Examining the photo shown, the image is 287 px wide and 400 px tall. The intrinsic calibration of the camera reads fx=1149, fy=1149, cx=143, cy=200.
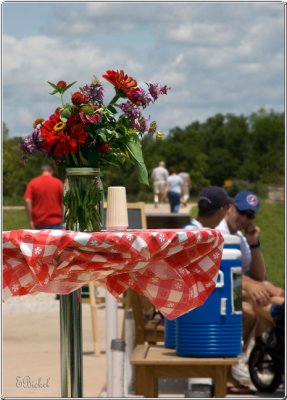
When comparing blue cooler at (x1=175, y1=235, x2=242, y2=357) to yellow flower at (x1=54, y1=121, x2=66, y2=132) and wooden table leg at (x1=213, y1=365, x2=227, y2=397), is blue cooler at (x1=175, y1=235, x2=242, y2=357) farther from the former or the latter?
yellow flower at (x1=54, y1=121, x2=66, y2=132)

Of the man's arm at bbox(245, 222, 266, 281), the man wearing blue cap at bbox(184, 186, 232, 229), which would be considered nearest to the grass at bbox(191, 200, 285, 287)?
the man's arm at bbox(245, 222, 266, 281)

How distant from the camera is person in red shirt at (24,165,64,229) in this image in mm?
14805

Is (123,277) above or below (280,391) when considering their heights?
above

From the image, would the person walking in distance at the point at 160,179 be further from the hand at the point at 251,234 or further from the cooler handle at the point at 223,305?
the cooler handle at the point at 223,305

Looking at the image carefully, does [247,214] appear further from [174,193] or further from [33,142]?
[174,193]

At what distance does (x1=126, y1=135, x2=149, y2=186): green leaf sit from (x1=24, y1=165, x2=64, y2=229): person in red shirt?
33.2ft

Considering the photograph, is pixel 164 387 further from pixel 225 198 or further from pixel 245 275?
pixel 225 198

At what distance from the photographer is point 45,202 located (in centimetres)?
1479

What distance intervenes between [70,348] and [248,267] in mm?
4485

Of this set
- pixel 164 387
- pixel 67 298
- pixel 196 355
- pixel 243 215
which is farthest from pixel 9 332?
pixel 67 298

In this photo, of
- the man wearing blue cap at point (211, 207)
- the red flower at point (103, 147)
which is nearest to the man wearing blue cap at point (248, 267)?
the man wearing blue cap at point (211, 207)

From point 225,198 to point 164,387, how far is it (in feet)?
5.52

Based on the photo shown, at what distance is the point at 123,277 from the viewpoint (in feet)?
15.0

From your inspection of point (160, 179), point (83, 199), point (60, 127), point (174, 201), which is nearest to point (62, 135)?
point (60, 127)
